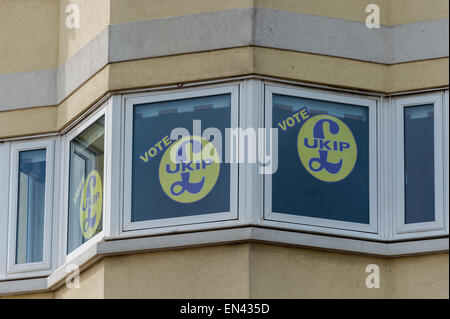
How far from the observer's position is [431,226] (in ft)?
45.7

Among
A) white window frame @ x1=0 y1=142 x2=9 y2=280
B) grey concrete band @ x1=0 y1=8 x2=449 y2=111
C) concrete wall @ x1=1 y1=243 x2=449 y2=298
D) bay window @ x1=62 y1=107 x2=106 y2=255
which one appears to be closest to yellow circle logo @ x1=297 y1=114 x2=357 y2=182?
grey concrete band @ x1=0 y1=8 x2=449 y2=111

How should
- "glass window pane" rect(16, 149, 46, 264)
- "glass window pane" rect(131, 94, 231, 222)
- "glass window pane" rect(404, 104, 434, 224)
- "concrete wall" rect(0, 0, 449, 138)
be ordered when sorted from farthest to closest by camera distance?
1. "glass window pane" rect(16, 149, 46, 264)
2. "concrete wall" rect(0, 0, 449, 138)
3. "glass window pane" rect(404, 104, 434, 224)
4. "glass window pane" rect(131, 94, 231, 222)

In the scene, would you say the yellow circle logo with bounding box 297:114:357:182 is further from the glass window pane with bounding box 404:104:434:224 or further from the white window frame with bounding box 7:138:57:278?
the white window frame with bounding box 7:138:57:278

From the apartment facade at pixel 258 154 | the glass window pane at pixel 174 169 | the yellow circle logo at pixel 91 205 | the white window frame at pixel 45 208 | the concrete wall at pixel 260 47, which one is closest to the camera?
the apartment facade at pixel 258 154

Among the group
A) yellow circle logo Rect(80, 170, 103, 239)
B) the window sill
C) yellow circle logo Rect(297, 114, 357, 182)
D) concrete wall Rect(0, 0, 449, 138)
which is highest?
concrete wall Rect(0, 0, 449, 138)

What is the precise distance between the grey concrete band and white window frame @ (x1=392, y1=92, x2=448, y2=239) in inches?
15.4

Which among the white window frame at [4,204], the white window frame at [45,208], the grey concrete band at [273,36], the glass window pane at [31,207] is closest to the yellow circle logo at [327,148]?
the grey concrete band at [273,36]

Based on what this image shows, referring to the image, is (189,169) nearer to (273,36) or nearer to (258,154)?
(258,154)

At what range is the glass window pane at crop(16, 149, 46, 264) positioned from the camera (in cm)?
1527

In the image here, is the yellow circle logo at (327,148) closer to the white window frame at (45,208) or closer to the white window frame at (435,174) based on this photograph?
the white window frame at (435,174)

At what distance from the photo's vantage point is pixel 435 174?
46.2 ft

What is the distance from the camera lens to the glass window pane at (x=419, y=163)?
14047 mm

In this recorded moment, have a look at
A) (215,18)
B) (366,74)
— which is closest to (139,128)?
(215,18)

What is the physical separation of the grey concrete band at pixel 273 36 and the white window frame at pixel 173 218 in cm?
38
